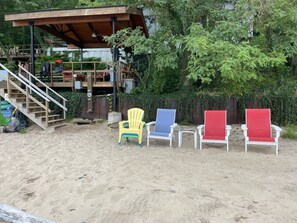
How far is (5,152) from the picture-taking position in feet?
22.6

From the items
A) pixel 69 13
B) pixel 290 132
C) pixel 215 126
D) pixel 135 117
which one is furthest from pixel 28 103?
pixel 290 132

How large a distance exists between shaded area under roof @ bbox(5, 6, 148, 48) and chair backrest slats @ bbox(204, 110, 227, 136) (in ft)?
14.8

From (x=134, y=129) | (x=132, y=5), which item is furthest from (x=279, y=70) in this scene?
(x=134, y=129)

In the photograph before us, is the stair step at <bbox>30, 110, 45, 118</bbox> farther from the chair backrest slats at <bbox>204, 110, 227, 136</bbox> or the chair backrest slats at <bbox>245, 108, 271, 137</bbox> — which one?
the chair backrest slats at <bbox>245, 108, 271, 137</bbox>

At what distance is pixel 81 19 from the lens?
10688 mm

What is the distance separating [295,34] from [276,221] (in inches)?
238

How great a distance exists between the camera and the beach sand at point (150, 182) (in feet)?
11.6

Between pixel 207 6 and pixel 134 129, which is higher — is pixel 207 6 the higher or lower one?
the higher one

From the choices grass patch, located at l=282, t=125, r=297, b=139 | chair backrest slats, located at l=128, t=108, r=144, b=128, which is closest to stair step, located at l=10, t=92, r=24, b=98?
chair backrest slats, located at l=128, t=108, r=144, b=128

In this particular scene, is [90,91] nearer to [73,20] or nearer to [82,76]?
[82,76]

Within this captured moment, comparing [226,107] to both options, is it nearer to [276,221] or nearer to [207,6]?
[207,6]

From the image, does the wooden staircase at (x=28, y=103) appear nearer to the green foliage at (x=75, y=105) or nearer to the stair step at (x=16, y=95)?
the stair step at (x=16, y=95)

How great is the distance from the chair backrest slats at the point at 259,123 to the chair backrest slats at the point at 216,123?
57 cm

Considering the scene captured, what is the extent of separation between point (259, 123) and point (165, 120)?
7.64 feet
